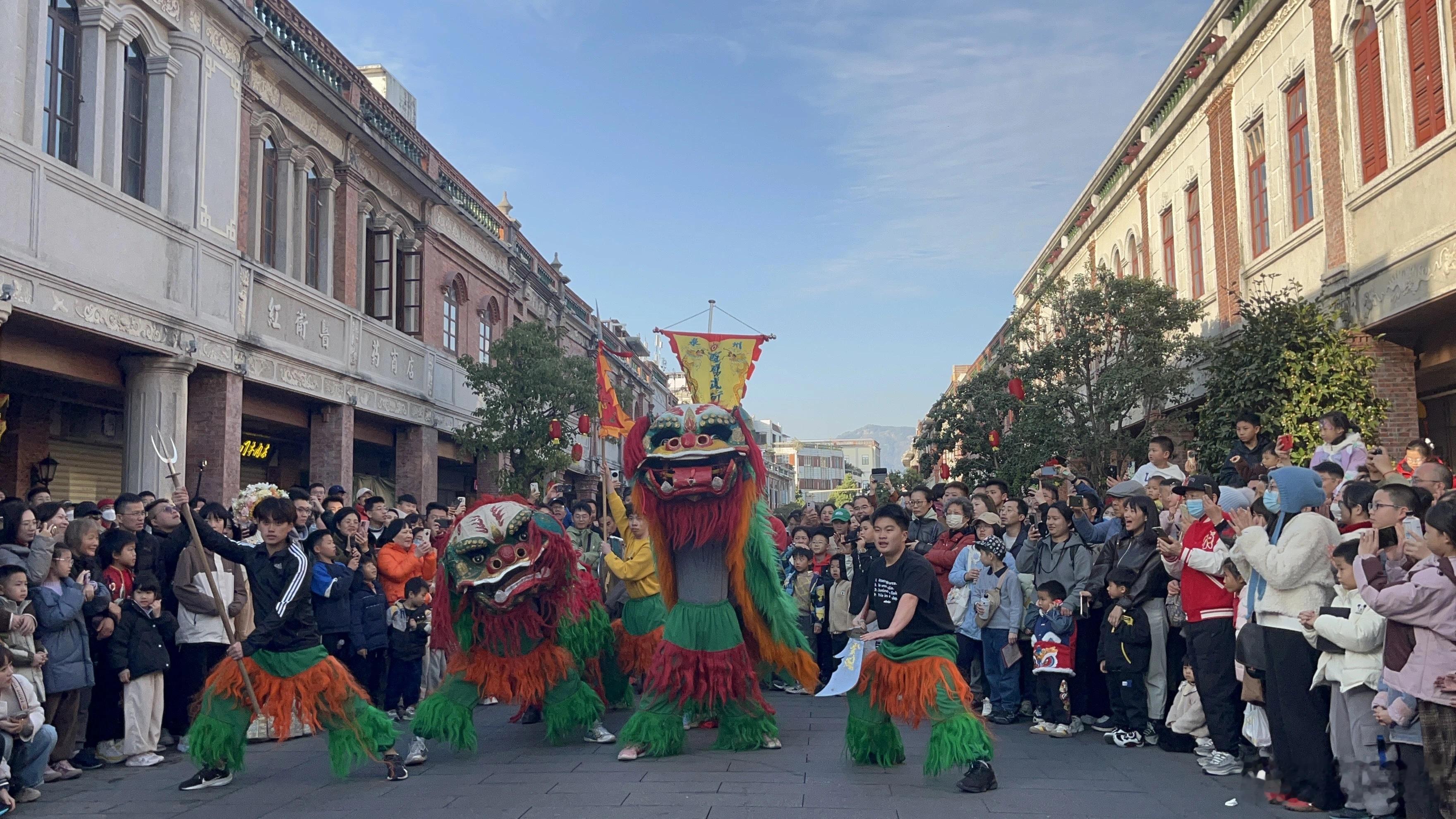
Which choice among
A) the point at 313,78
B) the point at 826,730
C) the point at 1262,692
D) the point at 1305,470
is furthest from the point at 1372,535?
the point at 313,78

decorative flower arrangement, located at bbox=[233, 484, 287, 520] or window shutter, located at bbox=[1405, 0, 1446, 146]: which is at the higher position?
window shutter, located at bbox=[1405, 0, 1446, 146]

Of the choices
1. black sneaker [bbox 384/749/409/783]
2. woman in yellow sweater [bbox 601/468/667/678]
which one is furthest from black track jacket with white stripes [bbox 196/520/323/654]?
woman in yellow sweater [bbox 601/468/667/678]

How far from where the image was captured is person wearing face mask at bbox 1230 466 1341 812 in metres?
5.45

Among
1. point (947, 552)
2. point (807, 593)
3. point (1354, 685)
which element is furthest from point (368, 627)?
point (1354, 685)

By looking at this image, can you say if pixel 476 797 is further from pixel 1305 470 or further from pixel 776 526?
pixel 1305 470

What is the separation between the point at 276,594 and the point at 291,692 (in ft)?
1.82

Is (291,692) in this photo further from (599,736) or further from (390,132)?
(390,132)

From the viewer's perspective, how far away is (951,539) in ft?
31.0

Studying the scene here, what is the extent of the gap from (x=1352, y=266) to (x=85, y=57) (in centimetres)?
1400

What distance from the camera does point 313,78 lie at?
15.5 meters

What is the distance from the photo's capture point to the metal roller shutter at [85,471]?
13664 millimetres

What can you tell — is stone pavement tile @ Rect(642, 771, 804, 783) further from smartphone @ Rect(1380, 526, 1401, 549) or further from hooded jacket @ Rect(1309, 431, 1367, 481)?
hooded jacket @ Rect(1309, 431, 1367, 481)

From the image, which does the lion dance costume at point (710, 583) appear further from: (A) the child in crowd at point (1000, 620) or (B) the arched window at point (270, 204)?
(B) the arched window at point (270, 204)

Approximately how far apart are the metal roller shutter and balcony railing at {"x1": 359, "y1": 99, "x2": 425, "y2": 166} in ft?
20.9
